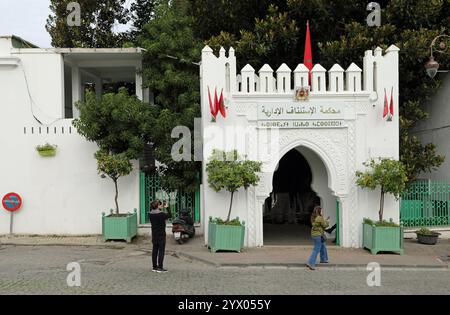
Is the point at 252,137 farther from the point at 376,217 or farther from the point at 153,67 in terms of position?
the point at 153,67

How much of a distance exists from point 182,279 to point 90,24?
56.7 feet

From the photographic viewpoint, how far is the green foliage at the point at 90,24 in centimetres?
2359

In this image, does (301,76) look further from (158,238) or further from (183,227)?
(158,238)

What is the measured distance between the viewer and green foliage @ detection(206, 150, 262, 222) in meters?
12.8

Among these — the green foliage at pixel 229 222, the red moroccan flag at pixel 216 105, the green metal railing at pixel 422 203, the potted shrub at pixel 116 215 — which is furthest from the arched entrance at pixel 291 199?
the red moroccan flag at pixel 216 105

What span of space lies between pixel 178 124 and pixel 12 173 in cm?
511

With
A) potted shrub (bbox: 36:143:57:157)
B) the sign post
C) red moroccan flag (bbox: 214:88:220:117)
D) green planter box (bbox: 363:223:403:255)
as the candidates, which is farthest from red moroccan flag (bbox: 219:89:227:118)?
the sign post

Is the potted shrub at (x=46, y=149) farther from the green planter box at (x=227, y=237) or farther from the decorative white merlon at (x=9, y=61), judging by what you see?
the green planter box at (x=227, y=237)

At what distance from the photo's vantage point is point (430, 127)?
59.9ft

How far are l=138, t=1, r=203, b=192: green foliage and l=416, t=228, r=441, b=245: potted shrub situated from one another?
652cm

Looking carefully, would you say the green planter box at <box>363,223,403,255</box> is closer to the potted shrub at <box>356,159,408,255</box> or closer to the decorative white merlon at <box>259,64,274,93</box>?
the potted shrub at <box>356,159,408,255</box>

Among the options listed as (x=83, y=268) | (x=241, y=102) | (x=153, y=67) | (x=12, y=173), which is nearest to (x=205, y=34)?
(x=153, y=67)

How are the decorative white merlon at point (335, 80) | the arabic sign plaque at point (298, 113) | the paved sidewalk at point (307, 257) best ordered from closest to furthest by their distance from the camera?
the paved sidewalk at point (307, 257) < the arabic sign plaque at point (298, 113) < the decorative white merlon at point (335, 80)

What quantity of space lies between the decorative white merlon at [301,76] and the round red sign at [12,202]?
8642mm
